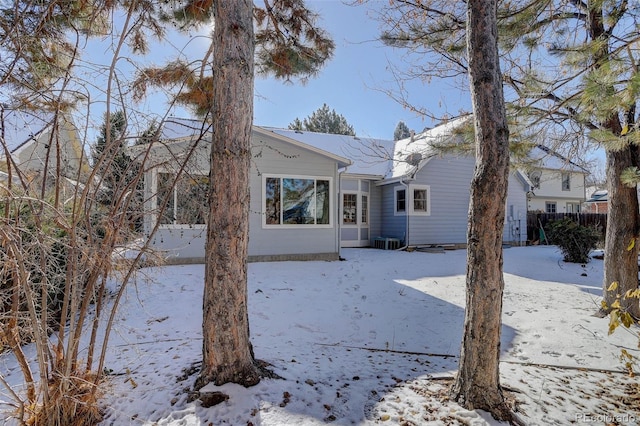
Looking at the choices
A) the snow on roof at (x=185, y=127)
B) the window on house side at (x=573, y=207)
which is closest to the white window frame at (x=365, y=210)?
the snow on roof at (x=185, y=127)

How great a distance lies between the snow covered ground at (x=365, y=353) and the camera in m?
2.46

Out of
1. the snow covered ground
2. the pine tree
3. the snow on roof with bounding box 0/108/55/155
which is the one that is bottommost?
the snow covered ground

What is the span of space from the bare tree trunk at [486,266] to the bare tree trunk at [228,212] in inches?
64.1

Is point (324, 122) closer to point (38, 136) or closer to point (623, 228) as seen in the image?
point (623, 228)

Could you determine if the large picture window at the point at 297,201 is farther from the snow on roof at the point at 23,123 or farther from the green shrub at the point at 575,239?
the green shrub at the point at 575,239

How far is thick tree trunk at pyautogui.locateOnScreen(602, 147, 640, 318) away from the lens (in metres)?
4.77

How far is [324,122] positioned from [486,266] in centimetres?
2393

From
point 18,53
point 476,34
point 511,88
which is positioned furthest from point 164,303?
point 511,88

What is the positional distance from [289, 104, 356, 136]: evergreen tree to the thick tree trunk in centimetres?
2112

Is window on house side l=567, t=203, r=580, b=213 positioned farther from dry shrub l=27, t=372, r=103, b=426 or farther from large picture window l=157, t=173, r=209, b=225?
dry shrub l=27, t=372, r=103, b=426

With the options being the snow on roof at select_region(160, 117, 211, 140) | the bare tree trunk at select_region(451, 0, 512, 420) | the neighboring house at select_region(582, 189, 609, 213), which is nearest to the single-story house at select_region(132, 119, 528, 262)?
the snow on roof at select_region(160, 117, 211, 140)

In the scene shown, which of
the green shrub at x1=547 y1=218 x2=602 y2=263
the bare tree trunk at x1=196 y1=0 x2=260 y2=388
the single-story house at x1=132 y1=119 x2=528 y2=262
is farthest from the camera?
the green shrub at x1=547 y1=218 x2=602 y2=263

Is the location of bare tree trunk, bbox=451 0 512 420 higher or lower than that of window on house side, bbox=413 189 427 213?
lower

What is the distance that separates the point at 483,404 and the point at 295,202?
7.65 m
